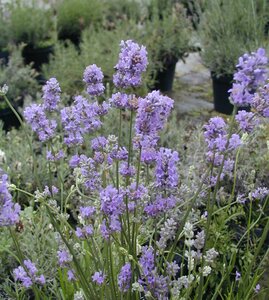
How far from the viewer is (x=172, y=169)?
1.50 metres

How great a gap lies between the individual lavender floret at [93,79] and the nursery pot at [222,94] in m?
3.09

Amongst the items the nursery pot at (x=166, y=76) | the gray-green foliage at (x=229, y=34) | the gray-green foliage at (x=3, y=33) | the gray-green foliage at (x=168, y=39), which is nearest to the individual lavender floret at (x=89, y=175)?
the gray-green foliage at (x=229, y=34)

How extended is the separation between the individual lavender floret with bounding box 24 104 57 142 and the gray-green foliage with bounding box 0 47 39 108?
108 inches

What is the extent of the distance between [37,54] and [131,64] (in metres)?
4.37

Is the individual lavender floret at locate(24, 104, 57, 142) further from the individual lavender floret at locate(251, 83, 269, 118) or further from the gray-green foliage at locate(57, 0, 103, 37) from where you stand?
the gray-green foliage at locate(57, 0, 103, 37)

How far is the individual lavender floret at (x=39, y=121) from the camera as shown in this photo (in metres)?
1.63

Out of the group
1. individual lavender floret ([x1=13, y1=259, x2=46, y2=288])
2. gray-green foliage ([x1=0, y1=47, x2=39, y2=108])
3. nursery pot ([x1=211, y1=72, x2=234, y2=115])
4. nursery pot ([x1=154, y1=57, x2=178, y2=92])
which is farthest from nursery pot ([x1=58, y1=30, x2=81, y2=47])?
individual lavender floret ([x1=13, y1=259, x2=46, y2=288])

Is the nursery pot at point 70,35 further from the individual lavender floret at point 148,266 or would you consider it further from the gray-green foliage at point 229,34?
the individual lavender floret at point 148,266

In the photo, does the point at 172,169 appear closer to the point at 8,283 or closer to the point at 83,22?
the point at 8,283

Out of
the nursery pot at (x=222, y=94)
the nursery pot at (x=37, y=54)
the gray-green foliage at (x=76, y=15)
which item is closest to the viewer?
the nursery pot at (x=222, y=94)

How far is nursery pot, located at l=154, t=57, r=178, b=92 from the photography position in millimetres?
5062

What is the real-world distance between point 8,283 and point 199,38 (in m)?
3.29

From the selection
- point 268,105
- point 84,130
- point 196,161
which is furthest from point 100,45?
point 268,105

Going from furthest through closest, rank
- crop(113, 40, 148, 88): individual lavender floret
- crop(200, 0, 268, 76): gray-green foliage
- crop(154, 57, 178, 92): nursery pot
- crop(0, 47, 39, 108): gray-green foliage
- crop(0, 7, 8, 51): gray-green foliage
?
crop(0, 7, 8, 51): gray-green foliage < crop(154, 57, 178, 92): nursery pot < crop(200, 0, 268, 76): gray-green foliage < crop(0, 47, 39, 108): gray-green foliage < crop(113, 40, 148, 88): individual lavender floret
